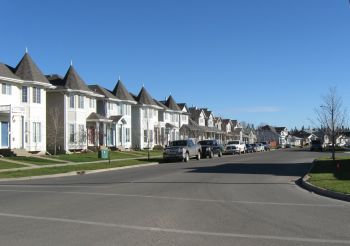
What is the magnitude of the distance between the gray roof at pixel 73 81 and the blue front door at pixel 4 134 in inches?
355

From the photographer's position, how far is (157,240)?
9.08 meters

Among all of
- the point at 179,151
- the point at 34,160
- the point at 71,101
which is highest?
the point at 71,101

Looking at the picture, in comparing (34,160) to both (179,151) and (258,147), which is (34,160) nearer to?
(179,151)

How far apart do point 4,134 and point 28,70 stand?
21.0 ft

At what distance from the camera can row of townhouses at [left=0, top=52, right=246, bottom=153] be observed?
43.8 m

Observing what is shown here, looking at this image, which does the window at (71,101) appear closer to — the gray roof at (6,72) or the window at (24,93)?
the window at (24,93)

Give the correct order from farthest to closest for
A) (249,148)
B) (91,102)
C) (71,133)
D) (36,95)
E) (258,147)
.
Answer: (258,147), (249,148), (91,102), (71,133), (36,95)

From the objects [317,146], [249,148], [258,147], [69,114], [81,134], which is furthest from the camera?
[258,147]

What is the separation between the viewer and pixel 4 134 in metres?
43.4

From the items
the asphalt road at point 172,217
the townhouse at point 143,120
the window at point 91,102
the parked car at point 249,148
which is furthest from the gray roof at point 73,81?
the asphalt road at point 172,217

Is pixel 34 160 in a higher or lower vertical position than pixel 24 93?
lower

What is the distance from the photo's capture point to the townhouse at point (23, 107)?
4281 centimetres

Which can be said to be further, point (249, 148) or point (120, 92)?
point (249, 148)

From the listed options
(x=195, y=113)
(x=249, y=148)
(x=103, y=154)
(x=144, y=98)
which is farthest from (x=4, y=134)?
(x=195, y=113)
